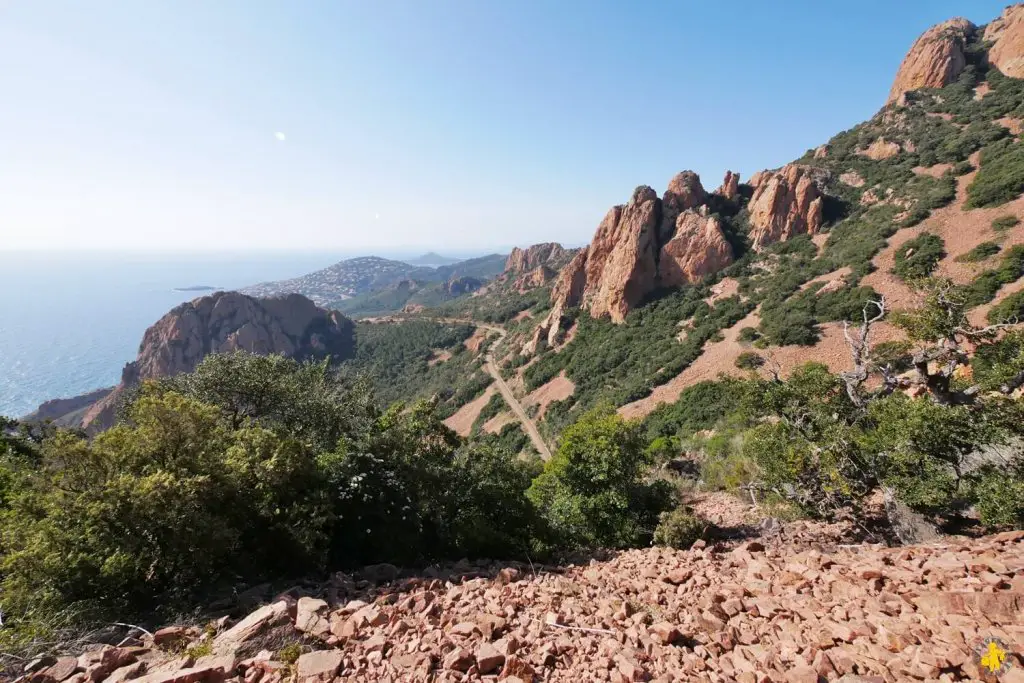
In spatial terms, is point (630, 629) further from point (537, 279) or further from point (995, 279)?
point (537, 279)

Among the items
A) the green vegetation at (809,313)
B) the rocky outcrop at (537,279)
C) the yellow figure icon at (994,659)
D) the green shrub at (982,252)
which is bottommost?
the yellow figure icon at (994,659)

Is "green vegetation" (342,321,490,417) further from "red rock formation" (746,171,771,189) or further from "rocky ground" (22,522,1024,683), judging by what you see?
"rocky ground" (22,522,1024,683)

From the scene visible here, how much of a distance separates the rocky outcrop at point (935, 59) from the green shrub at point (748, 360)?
180 feet

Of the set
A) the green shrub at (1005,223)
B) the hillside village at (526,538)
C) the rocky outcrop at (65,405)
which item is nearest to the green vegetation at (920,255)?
the green shrub at (1005,223)

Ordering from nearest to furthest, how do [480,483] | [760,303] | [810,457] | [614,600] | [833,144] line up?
[614,600]
[810,457]
[480,483]
[760,303]
[833,144]

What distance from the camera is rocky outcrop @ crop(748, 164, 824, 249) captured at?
173 ft

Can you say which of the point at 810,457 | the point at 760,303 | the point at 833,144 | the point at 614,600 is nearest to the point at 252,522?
the point at 614,600

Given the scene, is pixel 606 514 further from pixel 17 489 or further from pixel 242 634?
pixel 17 489

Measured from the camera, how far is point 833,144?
215ft

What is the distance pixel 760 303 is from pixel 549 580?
1749 inches

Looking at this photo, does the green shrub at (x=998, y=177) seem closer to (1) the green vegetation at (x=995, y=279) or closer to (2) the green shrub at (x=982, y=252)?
(2) the green shrub at (x=982, y=252)

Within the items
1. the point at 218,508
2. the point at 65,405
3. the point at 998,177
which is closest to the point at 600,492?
the point at 218,508

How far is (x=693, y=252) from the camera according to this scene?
57.9 metres

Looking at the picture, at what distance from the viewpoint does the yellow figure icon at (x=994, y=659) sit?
5020 mm
